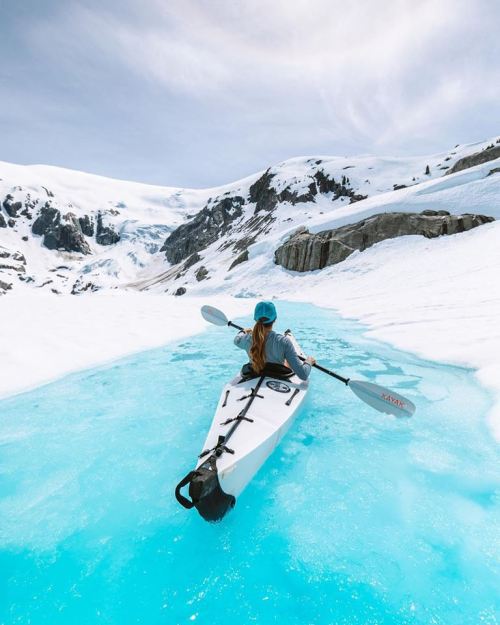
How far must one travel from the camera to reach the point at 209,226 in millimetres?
117875

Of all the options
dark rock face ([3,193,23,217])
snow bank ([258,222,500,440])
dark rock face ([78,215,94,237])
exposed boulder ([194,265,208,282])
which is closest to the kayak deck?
snow bank ([258,222,500,440])

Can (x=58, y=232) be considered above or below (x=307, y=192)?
below

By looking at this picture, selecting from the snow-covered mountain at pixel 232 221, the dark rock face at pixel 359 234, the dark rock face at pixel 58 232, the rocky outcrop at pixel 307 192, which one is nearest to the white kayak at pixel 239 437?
the dark rock face at pixel 359 234

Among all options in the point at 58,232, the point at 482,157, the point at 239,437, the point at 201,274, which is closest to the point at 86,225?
the point at 58,232

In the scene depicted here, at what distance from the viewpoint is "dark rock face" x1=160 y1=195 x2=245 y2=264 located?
110250 millimetres

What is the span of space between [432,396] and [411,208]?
3589 centimetres

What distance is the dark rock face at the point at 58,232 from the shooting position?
18025cm

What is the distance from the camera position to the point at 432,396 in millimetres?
6402

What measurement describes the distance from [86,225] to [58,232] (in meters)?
18.0

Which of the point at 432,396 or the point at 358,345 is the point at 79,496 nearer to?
the point at 432,396

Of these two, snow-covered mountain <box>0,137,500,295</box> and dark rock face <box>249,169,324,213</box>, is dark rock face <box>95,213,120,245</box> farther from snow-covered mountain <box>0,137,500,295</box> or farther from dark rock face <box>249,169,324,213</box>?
dark rock face <box>249,169,324,213</box>

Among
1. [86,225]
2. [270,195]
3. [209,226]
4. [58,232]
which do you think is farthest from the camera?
[86,225]

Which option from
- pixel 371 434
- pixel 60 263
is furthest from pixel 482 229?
Result: pixel 60 263

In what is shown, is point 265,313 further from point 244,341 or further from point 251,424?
point 251,424
